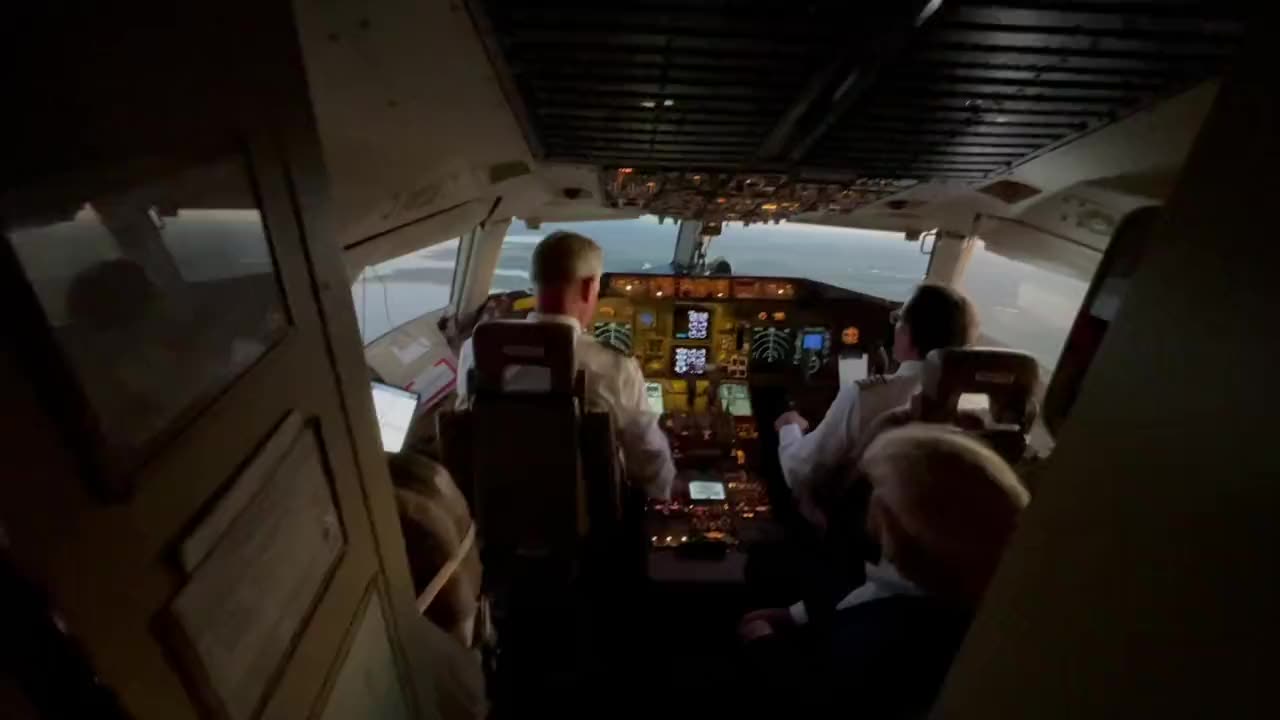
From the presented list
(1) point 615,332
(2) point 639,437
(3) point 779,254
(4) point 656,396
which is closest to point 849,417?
(2) point 639,437

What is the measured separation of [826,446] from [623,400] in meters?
0.86

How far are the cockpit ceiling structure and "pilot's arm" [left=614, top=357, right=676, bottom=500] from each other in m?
1.04

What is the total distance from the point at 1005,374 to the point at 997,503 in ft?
3.55

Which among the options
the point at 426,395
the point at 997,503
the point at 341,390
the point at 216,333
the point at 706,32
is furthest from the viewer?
the point at 426,395

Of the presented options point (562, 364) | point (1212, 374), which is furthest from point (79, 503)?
point (562, 364)

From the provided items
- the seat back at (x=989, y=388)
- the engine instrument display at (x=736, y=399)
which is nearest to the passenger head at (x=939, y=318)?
the seat back at (x=989, y=388)

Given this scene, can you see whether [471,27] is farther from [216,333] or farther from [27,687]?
[27,687]

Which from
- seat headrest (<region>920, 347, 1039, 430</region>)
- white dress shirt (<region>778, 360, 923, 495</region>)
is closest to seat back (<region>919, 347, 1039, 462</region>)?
seat headrest (<region>920, 347, 1039, 430</region>)

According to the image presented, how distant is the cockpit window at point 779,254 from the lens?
10359 mm

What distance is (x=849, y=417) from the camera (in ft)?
9.03

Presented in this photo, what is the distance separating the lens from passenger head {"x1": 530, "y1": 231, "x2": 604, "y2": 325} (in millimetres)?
2783

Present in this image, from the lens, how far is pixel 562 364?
2492 mm

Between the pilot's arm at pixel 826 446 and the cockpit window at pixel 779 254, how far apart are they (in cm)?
580

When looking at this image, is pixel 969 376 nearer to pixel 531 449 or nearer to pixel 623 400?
pixel 623 400
